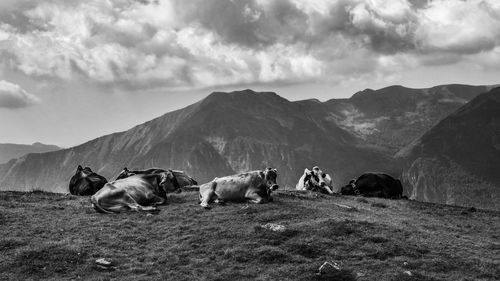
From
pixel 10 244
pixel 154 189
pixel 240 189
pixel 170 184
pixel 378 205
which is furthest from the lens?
pixel 170 184

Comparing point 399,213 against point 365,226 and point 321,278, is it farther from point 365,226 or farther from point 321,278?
point 321,278

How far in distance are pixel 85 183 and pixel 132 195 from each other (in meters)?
6.11

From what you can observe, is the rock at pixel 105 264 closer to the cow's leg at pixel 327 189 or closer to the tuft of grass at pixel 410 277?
the tuft of grass at pixel 410 277

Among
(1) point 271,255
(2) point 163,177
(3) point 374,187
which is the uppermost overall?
(2) point 163,177

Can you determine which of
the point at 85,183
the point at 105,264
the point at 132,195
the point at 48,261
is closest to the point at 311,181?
the point at 132,195

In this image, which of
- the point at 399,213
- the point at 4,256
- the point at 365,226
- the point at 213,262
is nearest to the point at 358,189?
the point at 399,213

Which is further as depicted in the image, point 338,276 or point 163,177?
point 163,177

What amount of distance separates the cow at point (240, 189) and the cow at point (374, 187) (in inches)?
313

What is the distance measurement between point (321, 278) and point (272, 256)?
1.94 m

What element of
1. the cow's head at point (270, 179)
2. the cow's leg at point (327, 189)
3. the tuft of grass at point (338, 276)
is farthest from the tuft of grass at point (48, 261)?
the cow's leg at point (327, 189)

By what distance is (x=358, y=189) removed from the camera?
98.7 ft

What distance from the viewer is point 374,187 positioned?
97.9 feet

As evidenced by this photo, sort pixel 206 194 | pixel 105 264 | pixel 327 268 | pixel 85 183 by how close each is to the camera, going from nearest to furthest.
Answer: pixel 327 268 < pixel 105 264 < pixel 206 194 < pixel 85 183

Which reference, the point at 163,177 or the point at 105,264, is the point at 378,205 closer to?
the point at 163,177
